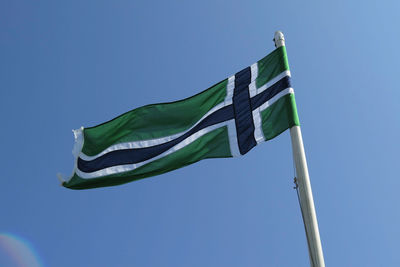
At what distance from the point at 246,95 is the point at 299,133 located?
1.98 metres

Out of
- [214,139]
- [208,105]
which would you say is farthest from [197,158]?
[208,105]

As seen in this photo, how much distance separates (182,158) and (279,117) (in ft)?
8.15

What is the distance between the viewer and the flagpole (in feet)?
25.5

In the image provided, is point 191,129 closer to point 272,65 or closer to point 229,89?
point 229,89

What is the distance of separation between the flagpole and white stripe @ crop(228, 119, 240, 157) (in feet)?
4.91

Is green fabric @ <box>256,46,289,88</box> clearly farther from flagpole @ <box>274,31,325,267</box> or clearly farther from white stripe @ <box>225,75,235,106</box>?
flagpole @ <box>274,31,325,267</box>

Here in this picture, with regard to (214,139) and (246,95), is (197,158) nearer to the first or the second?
(214,139)

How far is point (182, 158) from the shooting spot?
11.2 metres

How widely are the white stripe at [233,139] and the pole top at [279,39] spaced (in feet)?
6.09

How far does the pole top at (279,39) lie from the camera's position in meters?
10.6

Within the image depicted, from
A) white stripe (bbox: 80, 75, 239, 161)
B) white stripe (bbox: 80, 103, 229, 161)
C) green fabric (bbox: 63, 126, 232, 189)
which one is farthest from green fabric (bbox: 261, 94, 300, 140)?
white stripe (bbox: 80, 103, 229, 161)

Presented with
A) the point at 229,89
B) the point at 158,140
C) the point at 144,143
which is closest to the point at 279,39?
the point at 229,89

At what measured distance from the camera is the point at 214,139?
1095 centimetres

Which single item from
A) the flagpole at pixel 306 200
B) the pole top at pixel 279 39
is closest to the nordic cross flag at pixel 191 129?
the pole top at pixel 279 39
